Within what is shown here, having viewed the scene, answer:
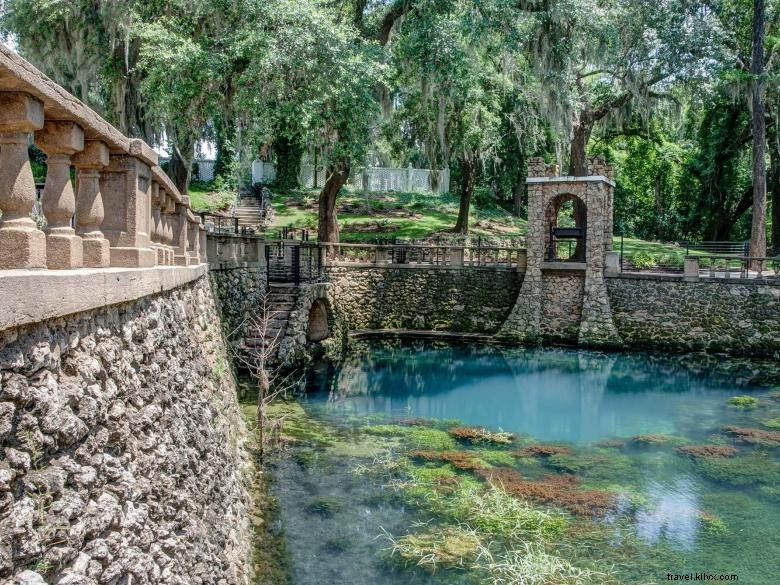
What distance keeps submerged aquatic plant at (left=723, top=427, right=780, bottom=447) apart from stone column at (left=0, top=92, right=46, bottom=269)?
13695 millimetres

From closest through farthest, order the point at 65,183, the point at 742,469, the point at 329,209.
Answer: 1. the point at 65,183
2. the point at 742,469
3. the point at 329,209

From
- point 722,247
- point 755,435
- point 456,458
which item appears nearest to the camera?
point 456,458

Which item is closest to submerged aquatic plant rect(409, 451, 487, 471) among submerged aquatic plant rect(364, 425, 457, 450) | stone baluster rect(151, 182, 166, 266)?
submerged aquatic plant rect(364, 425, 457, 450)

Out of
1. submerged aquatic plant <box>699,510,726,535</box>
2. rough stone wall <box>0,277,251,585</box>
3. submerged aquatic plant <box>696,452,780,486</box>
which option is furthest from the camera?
submerged aquatic plant <box>696,452,780,486</box>

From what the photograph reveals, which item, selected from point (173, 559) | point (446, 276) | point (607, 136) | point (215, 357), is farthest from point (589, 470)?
point (607, 136)

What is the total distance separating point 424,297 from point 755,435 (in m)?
13.5

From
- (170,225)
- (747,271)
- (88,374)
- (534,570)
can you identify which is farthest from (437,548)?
(747,271)

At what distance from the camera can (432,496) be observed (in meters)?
10.1

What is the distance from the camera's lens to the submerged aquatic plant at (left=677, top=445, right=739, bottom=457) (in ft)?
41.1

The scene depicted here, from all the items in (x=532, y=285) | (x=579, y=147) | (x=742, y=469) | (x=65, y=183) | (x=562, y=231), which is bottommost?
(x=742, y=469)

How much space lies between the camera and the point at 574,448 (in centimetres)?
1312

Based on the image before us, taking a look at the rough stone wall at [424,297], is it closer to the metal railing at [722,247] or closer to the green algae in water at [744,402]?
the metal railing at [722,247]

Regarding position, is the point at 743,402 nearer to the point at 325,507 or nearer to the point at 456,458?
the point at 456,458

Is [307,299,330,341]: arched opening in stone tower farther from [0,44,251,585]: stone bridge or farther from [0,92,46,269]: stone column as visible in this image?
[0,92,46,269]: stone column
